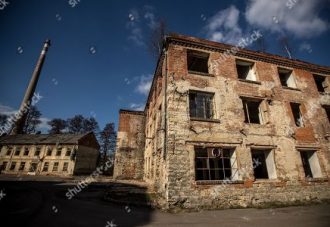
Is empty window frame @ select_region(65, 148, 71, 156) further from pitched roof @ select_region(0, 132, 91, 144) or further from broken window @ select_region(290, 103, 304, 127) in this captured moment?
broken window @ select_region(290, 103, 304, 127)

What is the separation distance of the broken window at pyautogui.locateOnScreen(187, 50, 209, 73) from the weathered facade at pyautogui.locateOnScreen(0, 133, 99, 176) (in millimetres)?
28901

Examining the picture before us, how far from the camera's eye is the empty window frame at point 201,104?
10.2 meters

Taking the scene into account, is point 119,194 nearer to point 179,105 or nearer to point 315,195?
point 179,105

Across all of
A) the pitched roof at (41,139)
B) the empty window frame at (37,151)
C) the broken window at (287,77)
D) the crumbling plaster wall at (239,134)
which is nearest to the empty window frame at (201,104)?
the crumbling plaster wall at (239,134)

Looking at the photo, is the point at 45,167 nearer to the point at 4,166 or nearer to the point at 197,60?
the point at 4,166

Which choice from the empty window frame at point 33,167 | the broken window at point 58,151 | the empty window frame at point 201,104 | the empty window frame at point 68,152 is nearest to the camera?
the empty window frame at point 201,104

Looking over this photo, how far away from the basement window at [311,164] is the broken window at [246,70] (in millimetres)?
5909

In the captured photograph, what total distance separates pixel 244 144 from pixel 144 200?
605cm

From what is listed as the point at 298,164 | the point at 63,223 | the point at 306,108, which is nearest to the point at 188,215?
the point at 63,223

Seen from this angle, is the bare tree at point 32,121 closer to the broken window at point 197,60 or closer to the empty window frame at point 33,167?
the empty window frame at point 33,167

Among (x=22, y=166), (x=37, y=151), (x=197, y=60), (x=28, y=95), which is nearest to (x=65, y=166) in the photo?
(x=37, y=151)

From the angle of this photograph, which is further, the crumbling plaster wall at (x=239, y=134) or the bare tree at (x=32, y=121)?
the bare tree at (x=32, y=121)

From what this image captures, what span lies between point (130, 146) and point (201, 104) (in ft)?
39.5

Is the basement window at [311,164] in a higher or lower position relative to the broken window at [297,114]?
lower
